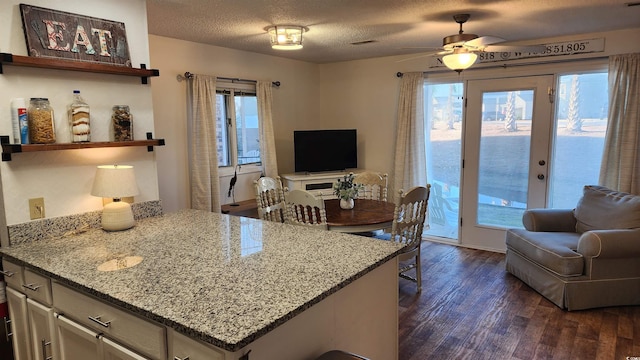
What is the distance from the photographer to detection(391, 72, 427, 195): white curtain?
203 inches

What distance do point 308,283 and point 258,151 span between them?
364cm

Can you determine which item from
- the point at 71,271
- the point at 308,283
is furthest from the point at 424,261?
the point at 71,271

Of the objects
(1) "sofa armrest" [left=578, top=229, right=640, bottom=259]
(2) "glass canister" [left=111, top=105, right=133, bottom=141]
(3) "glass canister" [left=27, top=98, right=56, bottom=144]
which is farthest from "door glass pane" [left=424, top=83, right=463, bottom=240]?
(3) "glass canister" [left=27, top=98, right=56, bottom=144]

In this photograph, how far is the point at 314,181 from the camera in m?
5.19

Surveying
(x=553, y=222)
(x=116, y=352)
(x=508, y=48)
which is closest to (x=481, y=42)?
(x=508, y=48)

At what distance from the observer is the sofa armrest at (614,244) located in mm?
3191

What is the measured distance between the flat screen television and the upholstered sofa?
2458 millimetres

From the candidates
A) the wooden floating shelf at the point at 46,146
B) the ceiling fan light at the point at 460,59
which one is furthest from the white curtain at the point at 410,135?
the wooden floating shelf at the point at 46,146

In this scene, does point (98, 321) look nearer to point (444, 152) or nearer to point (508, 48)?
point (508, 48)

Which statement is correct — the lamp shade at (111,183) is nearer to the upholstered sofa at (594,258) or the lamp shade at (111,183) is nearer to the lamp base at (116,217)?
the lamp base at (116,217)

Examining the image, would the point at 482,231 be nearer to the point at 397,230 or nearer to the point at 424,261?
the point at 424,261

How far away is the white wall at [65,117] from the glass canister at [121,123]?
0.15 ft

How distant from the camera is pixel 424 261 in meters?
4.61

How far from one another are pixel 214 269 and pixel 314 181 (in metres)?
3.50
